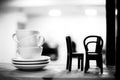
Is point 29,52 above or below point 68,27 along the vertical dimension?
below

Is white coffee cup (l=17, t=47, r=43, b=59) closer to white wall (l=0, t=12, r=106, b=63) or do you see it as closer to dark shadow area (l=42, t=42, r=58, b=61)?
dark shadow area (l=42, t=42, r=58, b=61)

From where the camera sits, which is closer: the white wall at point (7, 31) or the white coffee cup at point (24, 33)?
the white coffee cup at point (24, 33)

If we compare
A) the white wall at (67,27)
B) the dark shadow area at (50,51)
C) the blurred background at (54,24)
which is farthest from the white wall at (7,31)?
the dark shadow area at (50,51)

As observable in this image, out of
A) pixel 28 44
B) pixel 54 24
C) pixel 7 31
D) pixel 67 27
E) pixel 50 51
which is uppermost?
pixel 54 24

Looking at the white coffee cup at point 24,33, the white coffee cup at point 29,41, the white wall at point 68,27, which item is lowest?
the white coffee cup at point 29,41

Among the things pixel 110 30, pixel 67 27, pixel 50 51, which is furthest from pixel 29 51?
pixel 67 27

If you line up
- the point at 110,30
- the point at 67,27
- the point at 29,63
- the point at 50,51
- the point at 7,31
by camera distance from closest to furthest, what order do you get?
1. the point at 29,63
2. the point at 110,30
3. the point at 50,51
4. the point at 7,31
5. the point at 67,27

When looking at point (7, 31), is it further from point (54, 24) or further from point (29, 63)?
point (29, 63)

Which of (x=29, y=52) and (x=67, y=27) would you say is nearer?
(x=29, y=52)

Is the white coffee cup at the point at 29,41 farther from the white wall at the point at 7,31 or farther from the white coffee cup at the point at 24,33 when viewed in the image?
the white wall at the point at 7,31

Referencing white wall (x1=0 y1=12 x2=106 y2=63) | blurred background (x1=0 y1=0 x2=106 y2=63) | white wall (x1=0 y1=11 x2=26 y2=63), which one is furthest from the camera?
white wall (x1=0 y1=12 x2=106 y2=63)

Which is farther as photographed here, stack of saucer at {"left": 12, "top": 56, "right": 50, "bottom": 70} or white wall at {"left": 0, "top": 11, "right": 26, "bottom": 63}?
white wall at {"left": 0, "top": 11, "right": 26, "bottom": 63}

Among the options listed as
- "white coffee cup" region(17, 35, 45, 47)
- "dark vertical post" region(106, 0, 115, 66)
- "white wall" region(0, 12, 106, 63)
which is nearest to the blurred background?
"white wall" region(0, 12, 106, 63)

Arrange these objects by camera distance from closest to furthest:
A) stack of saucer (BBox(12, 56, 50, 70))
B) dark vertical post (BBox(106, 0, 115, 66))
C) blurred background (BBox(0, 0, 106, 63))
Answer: stack of saucer (BBox(12, 56, 50, 70)) → dark vertical post (BBox(106, 0, 115, 66)) → blurred background (BBox(0, 0, 106, 63))
